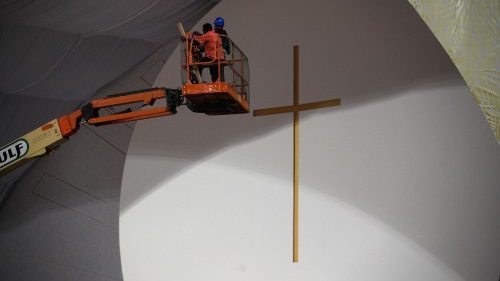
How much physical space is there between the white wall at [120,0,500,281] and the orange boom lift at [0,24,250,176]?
53 cm

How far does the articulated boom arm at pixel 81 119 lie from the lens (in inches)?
135

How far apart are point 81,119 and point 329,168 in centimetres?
161

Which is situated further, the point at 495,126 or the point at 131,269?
the point at 131,269

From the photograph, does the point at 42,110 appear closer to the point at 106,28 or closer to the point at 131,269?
the point at 106,28

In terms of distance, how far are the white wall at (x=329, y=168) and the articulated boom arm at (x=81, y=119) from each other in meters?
0.93

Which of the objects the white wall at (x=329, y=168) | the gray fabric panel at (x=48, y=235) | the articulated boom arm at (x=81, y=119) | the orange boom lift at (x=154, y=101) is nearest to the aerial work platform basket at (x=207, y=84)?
the orange boom lift at (x=154, y=101)

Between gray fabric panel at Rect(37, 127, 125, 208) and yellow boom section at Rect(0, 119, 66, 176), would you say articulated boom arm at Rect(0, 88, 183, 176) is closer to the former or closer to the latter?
yellow boom section at Rect(0, 119, 66, 176)

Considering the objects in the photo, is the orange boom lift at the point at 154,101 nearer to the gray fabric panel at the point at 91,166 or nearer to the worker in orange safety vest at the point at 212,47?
the worker in orange safety vest at the point at 212,47

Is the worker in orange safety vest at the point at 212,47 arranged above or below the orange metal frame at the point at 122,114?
above

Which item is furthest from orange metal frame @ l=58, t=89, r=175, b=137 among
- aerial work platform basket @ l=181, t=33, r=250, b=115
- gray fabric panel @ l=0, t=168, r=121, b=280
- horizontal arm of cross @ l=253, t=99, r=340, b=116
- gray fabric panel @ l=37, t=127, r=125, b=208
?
gray fabric panel @ l=0, t=168, r=121, b=280

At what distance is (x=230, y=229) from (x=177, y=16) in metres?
1.67

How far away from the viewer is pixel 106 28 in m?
4.29

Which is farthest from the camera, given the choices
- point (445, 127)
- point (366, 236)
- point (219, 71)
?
point (366, 236)

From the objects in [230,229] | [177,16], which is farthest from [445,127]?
[177,16]
